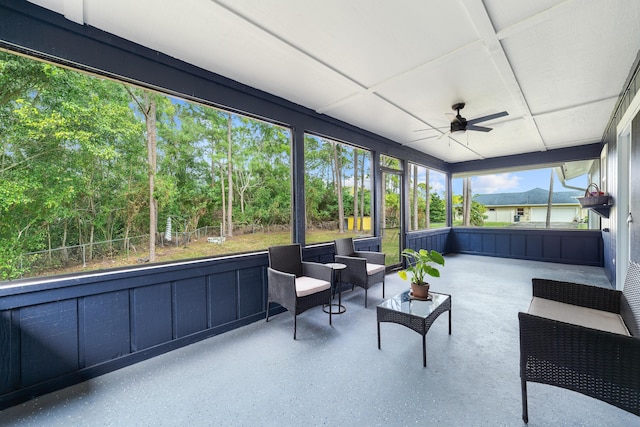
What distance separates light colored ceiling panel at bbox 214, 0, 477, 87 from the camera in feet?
5.81

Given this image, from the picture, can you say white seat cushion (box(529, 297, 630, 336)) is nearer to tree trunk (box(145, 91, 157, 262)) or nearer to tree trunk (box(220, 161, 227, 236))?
tree trunk (box(220, 161, 227, 236))

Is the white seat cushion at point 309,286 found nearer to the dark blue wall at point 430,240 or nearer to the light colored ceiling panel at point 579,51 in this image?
the light colored ceiling panel at point 579,51

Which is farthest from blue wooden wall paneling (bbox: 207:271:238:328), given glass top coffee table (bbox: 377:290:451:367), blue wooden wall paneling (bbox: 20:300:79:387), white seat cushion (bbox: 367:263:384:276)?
white seat cushion (bbox: 367:263:384:276)

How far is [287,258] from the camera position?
10.1 ft

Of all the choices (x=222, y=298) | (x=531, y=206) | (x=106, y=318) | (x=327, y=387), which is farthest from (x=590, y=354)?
(x=531, y=206)

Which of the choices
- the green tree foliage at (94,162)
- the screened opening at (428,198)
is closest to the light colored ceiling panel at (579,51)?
the green tree foliage at (94,162)

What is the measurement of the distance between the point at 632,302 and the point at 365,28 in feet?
8.60

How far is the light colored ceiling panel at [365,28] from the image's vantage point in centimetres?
177

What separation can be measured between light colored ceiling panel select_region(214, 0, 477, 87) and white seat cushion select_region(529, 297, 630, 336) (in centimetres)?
223

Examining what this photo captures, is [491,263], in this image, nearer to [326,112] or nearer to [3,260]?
[326,112]

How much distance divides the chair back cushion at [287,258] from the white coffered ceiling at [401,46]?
187cm

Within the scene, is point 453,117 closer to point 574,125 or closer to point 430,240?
point 574,125

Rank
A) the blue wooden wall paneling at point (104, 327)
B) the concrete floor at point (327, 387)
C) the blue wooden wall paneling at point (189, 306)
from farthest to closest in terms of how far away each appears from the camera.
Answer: the blue wooden wall paneling at point (189, 306), the blue wooden wall paneling at point (104, 327), the concrete floor at point (327, 387)

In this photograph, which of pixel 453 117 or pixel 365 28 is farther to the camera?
pixel 453 117
